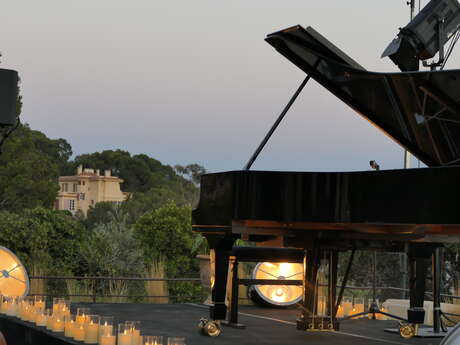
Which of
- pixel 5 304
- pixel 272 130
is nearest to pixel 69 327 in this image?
pixel 5 304

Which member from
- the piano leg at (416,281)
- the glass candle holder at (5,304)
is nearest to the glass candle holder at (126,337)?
the piano leg at (416,281)

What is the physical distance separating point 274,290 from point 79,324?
3.53 m

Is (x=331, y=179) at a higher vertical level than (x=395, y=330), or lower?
higher

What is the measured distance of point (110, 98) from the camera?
37375mm

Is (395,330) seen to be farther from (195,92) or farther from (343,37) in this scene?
(195,92)

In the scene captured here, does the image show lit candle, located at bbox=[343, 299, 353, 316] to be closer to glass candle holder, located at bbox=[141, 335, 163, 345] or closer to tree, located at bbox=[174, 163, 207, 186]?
glass candle holder, located at bbox=[141, 335, 163, 345]

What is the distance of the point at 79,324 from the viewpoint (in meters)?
7.14

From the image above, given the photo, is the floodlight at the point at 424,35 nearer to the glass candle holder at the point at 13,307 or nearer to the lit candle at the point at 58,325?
the lit candle at the point at 58,325

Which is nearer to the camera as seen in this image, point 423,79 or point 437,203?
point 437,203

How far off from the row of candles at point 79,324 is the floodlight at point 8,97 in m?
1.80

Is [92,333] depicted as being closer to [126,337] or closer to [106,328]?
[106,328]

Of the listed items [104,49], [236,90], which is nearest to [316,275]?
[236,90]

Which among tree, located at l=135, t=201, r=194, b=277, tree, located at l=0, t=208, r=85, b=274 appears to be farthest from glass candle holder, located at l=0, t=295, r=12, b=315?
tree, located at l=135, t=201, r=194, b=277

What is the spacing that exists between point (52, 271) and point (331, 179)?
9.42 metres
